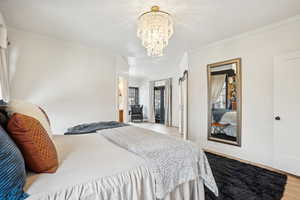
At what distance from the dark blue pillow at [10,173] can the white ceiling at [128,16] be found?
1.94 meters

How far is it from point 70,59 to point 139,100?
609 centimetres

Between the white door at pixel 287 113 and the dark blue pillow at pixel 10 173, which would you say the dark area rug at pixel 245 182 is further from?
the dark blue pillow at pixel 10 173

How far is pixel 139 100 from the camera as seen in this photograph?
922cm

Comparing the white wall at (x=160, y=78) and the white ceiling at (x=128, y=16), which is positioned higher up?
the white ceiling at (x=128, y=16)

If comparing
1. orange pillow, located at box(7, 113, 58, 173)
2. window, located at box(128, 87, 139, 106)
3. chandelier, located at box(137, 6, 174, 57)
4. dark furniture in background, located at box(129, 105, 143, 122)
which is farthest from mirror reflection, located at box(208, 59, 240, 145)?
window, located at box(128, 87, 139, 106)

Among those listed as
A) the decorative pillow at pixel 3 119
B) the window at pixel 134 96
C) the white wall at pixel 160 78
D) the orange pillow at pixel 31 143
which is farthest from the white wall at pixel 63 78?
the window at pixel 134 96

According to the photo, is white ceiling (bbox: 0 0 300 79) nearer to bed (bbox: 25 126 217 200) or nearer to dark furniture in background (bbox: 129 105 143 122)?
bed (bbox: 25 126 217 200)

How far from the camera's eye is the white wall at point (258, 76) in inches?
98.2

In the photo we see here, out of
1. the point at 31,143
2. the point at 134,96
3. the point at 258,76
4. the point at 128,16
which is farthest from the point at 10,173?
the point at 134,96

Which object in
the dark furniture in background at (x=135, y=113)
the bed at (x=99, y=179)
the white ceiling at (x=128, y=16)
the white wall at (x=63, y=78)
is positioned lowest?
the dark furniture in background at (x=135, y=113)

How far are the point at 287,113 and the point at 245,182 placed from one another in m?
1.35

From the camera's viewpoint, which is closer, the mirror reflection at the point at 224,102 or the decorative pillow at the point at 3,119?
the decorative pillow at the point at 3,119

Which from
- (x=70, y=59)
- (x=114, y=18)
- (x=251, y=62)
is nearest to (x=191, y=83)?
(x=251, y=62)

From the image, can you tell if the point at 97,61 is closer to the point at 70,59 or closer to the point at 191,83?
the point at 70,59
